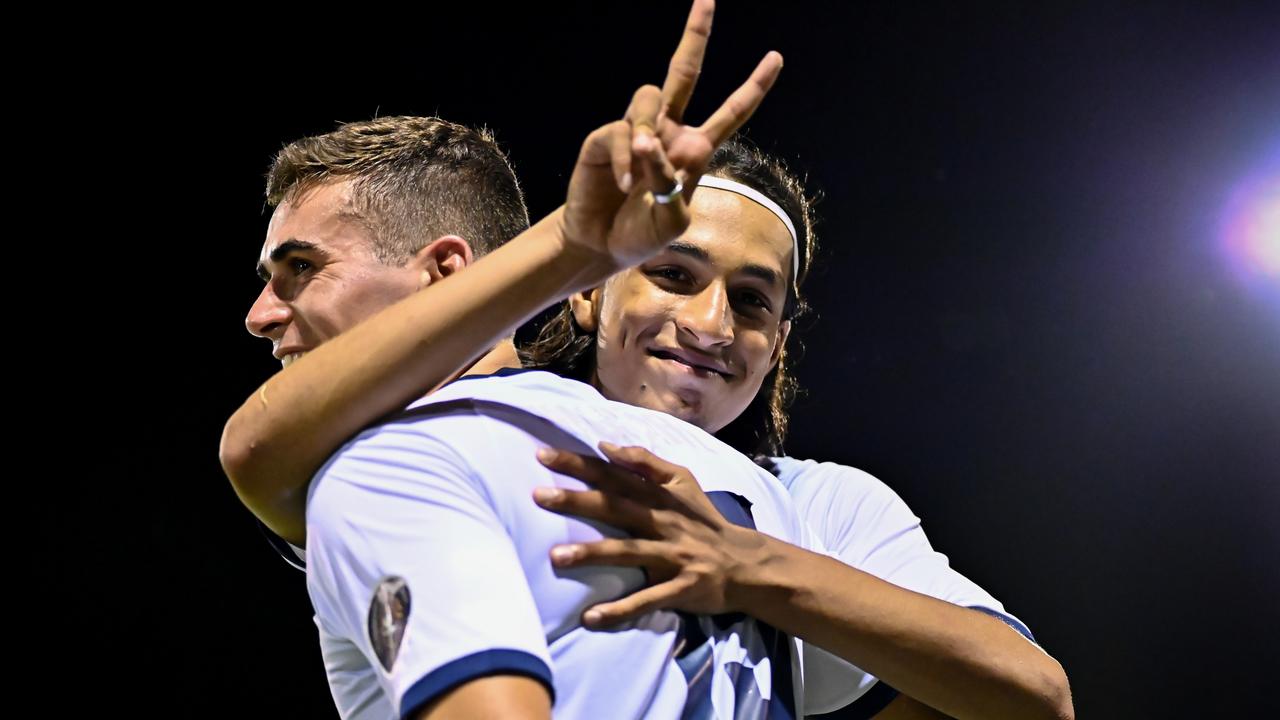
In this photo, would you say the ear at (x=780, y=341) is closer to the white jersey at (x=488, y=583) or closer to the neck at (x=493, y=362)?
the neck at (x=493, y=362)

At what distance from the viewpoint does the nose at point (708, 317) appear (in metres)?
1.42

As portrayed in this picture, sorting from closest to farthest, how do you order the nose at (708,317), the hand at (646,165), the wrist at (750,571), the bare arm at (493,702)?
the bare arm at (493,702), the hand at (646,165), the wrist at (750,571), the nose at (708,317)

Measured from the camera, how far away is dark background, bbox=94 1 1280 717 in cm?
255

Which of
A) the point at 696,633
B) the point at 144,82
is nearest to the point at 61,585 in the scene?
the point at 144,82

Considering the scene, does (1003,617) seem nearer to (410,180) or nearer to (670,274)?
(670,274)

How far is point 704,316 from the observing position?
143cm

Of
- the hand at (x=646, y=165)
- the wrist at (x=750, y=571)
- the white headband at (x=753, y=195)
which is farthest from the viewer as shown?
the white headband at (x=753, y=195)

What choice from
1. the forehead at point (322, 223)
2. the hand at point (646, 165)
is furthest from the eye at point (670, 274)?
the hand at point (646, 165)

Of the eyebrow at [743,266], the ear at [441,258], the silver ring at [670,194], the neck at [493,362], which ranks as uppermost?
the silver ring at [670,194]

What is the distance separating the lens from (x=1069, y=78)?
2686mm

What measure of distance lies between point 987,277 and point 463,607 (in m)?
2.20

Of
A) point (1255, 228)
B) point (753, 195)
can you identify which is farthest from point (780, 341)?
point (1255, 228)

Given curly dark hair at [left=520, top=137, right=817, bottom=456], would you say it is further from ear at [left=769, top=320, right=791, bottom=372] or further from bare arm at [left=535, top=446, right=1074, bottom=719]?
bare arm at [left=535, top=446, right=1074, bottom=719]

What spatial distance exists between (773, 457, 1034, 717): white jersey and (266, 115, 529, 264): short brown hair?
0.49m
